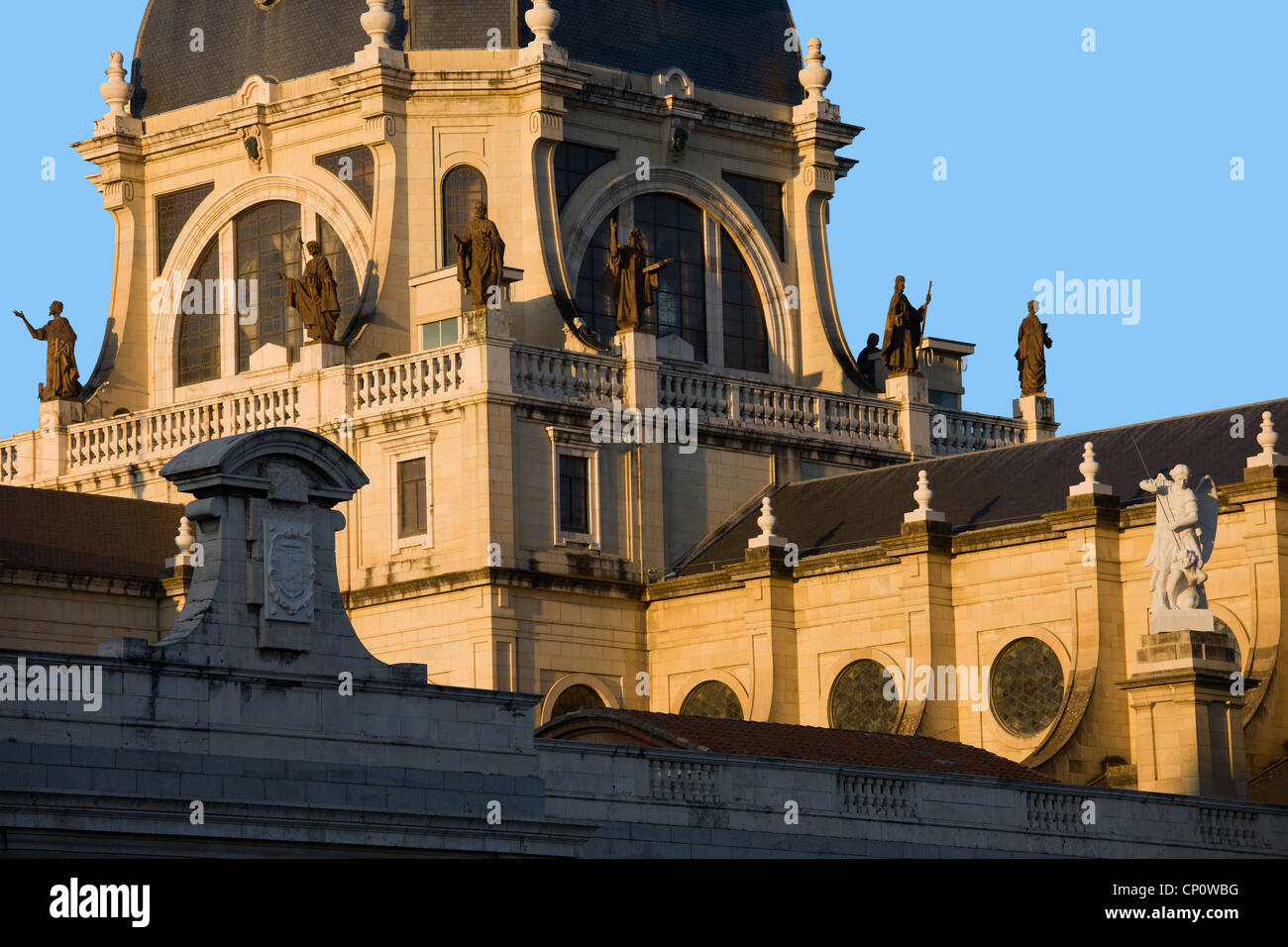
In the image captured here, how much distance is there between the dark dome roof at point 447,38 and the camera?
77.4 meters

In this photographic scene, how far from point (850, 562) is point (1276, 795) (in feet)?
38.9

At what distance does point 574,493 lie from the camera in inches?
2763

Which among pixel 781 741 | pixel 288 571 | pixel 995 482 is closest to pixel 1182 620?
pixel 781 741

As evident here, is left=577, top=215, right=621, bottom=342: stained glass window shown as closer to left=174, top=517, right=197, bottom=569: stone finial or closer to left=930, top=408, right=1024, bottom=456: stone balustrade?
left=930, top=408, right=1024, bottom=456: stone balustrade

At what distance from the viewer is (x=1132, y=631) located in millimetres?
63125

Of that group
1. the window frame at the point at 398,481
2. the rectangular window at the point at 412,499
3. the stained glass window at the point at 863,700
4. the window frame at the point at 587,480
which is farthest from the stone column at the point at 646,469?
the stained glass window at the point at 863,700

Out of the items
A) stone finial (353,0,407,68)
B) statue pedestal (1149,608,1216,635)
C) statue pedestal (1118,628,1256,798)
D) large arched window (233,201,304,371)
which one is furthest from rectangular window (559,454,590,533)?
statue pedestal (1149,608,1216,635)

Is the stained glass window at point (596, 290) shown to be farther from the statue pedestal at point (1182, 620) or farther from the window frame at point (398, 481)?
the statue pedestal at point (1182, 620)

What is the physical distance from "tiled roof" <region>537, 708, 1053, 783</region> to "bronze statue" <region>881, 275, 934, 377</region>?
22498mm

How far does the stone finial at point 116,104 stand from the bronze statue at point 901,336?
65.0ft

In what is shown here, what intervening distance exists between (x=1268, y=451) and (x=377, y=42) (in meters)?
25.7

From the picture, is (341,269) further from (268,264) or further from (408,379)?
(408,379)
